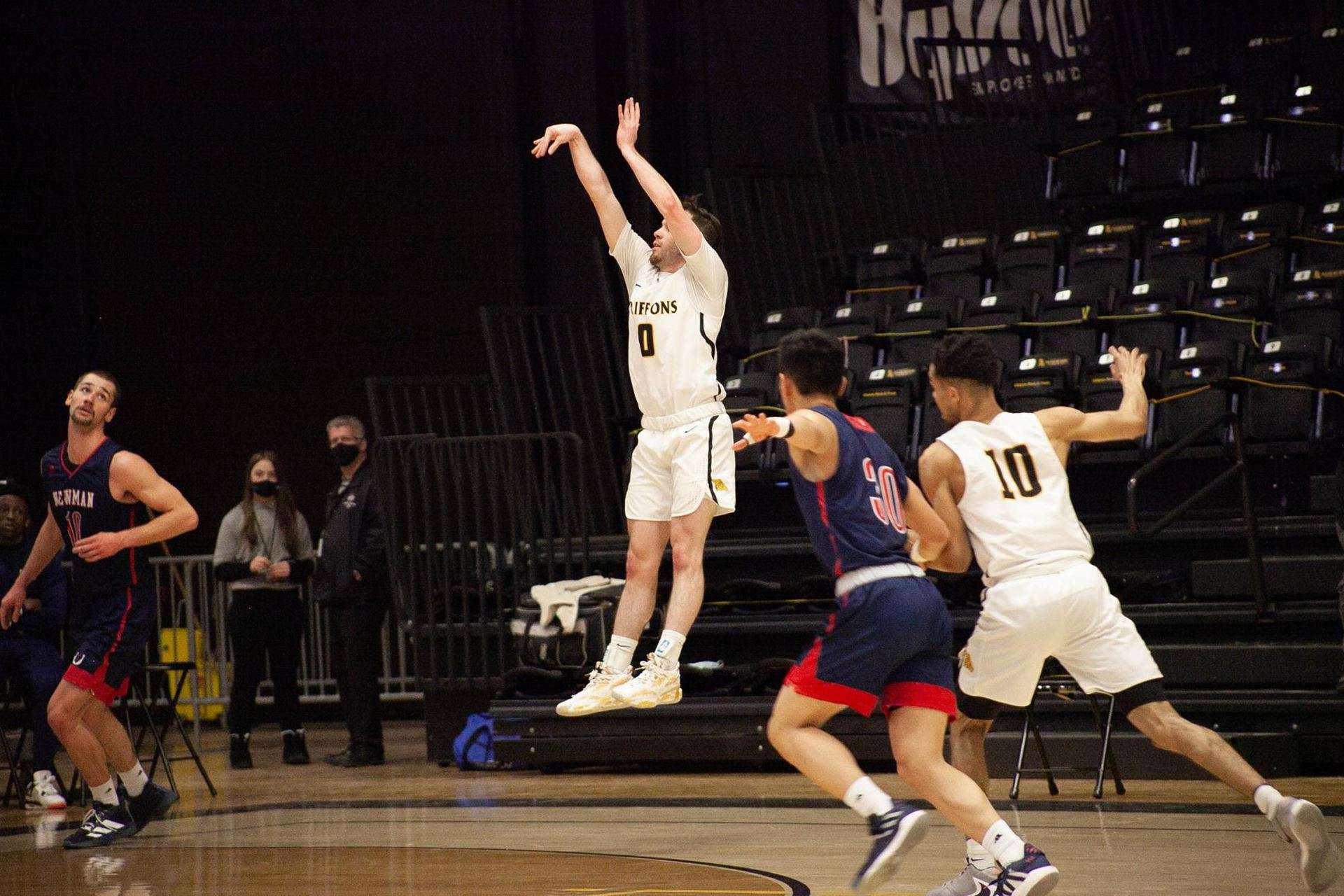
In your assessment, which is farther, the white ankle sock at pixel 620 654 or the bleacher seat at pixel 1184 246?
the bleacher seat at pixel 1184 246

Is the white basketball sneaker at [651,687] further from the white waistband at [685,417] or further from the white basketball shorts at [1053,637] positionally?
the white basketball shorts at [1053,637]

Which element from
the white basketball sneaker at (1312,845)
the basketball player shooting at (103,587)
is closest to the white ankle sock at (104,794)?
the basketball player shooting at (103,587)

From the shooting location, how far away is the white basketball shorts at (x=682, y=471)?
6320 millimetres

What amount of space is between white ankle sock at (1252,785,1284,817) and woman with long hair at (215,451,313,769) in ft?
22.3

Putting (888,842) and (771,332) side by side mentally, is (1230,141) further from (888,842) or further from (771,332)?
(888,842)

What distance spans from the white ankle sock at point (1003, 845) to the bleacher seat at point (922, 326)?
6518mm

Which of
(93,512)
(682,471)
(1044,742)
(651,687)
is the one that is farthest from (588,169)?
(1044,742)

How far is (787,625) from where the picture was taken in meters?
9.65

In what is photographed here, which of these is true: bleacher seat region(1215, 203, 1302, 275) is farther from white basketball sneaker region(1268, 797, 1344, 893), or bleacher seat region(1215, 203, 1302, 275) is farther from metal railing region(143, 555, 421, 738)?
white basketball sneaker region(1268, 797, 1344, 893)

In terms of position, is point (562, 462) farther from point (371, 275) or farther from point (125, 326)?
point (125, 326)

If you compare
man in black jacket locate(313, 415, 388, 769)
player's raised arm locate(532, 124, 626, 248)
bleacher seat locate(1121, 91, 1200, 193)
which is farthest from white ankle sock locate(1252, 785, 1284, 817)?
bleacher seat locate(1121, 91, 1200, 193)

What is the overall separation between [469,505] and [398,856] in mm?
7510

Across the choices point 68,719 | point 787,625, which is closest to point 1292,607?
point 787,625

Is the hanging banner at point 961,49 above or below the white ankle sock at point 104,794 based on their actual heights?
above
